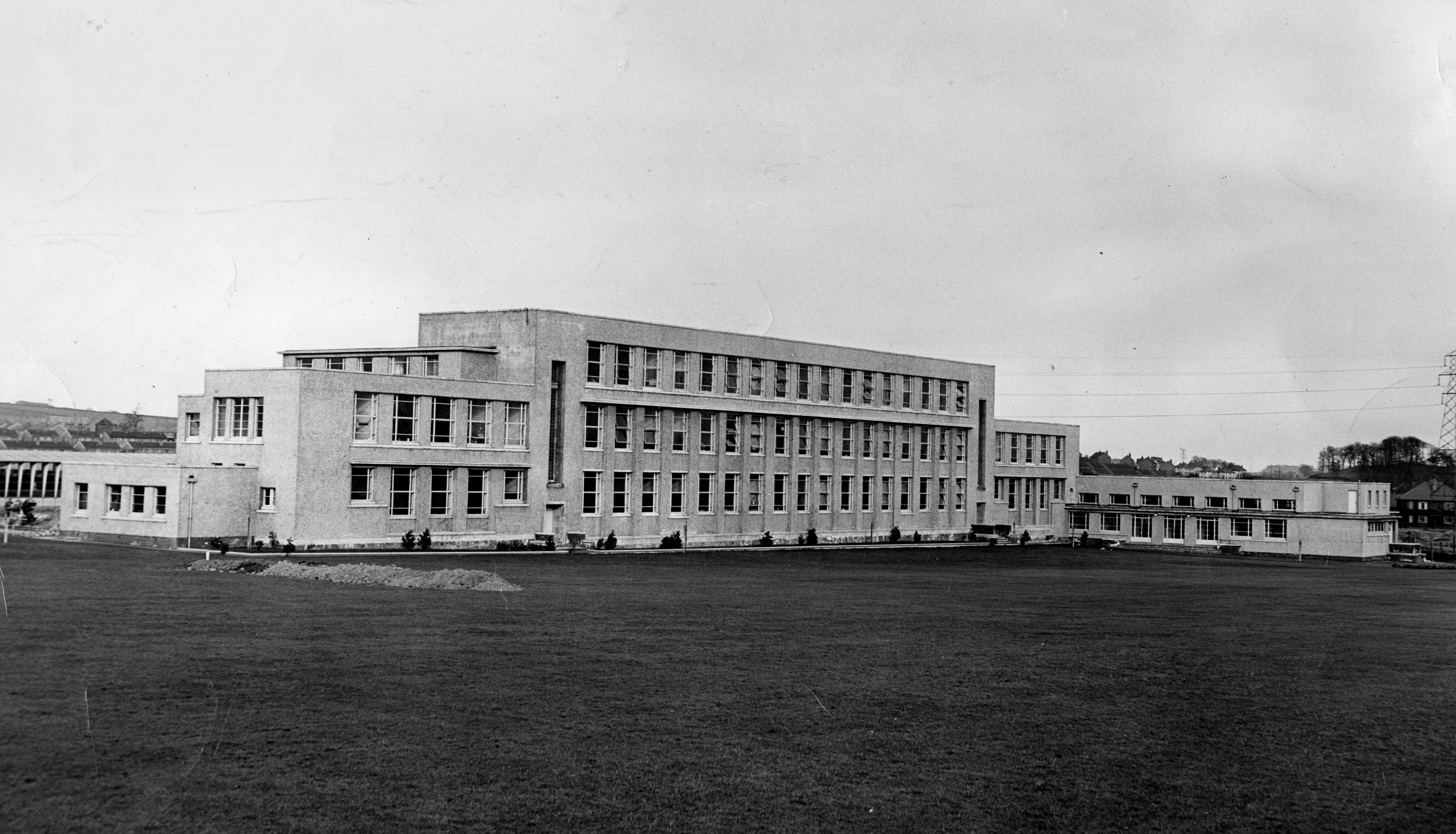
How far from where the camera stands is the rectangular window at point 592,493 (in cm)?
6525

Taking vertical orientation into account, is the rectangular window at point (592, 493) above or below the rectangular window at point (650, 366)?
below

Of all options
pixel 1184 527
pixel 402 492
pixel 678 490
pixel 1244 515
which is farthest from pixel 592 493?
pixel 1244 515

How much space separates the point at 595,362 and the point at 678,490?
396 inches

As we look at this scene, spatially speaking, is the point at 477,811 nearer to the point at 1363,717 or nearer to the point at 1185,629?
the point at 1363,717

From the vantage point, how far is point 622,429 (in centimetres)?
6706

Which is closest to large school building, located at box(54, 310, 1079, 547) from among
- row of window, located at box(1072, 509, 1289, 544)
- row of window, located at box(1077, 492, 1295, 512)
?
row of window, located at box(1072, 509, 1289, 544)

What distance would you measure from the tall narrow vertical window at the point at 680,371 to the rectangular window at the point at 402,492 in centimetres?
1878

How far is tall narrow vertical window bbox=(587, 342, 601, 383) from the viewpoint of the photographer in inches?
2566

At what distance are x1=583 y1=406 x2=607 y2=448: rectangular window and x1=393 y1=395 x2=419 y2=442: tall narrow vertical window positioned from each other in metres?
11.2

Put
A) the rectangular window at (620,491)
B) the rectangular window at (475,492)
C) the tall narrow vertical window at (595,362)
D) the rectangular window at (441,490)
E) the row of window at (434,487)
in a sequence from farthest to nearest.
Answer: the rectangular window at (620,491) < the tall narrow vertical window at (595,362) < the rectangular window at (475,492) < the rectangular window at (441,490) < the row of window at (434,487)

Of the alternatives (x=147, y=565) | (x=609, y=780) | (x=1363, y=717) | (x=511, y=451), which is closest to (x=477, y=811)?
(x=609, y=780)

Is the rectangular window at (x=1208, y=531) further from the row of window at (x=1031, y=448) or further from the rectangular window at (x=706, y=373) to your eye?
the rectangular window at (x=706, y=373)

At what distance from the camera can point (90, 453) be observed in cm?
7362

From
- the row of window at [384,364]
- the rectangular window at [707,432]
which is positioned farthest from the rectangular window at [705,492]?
the row of window at [384,364]
